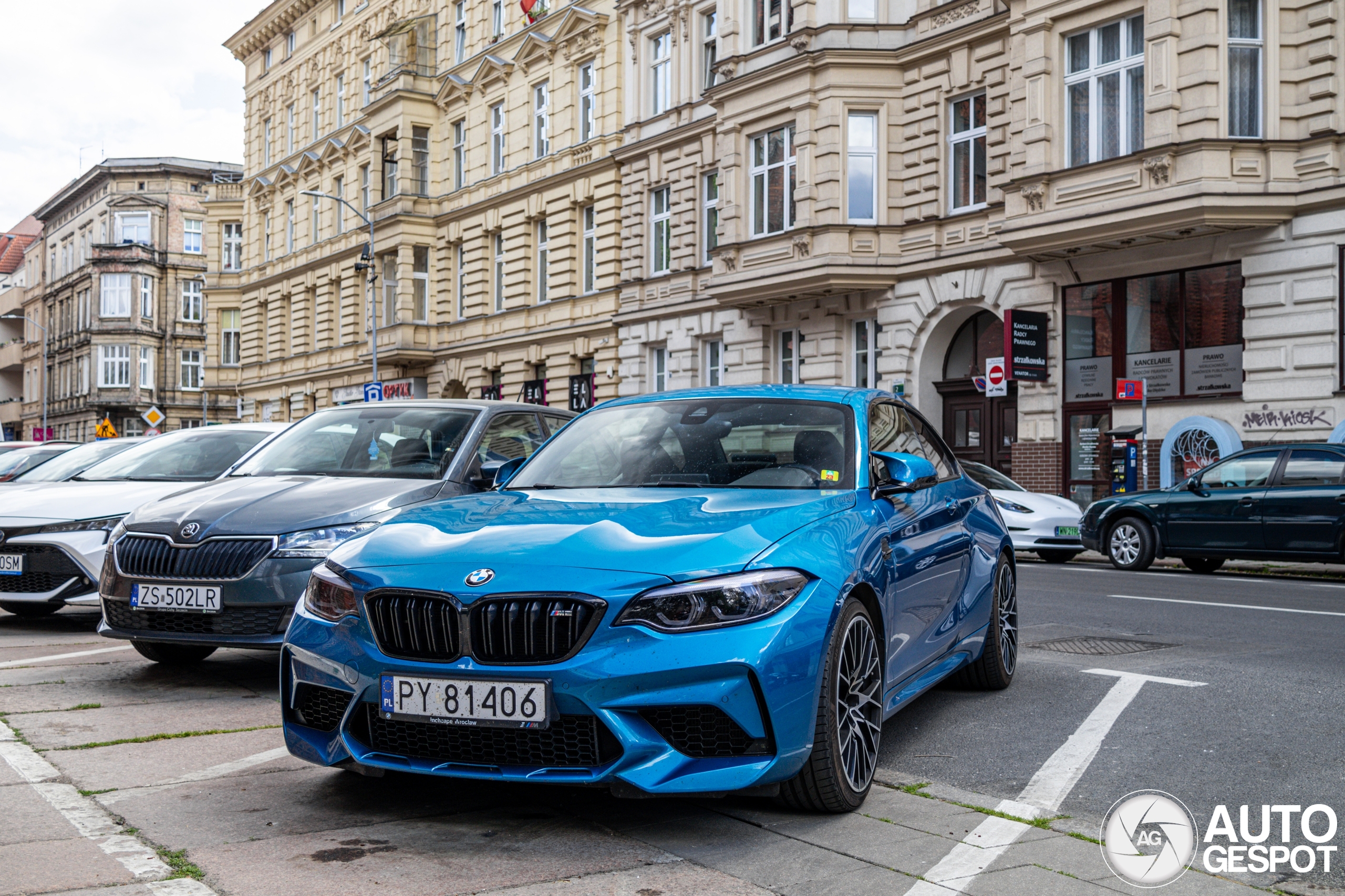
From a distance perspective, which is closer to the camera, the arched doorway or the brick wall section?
the brick wall section

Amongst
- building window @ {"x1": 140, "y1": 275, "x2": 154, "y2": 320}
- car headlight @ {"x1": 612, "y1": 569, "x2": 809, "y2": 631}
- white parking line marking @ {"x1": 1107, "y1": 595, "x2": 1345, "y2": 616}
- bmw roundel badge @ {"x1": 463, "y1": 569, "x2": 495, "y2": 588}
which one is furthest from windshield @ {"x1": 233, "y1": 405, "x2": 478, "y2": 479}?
building window @ {"x1": 140, "y1": 275, "x2": 154, "y2": 320}

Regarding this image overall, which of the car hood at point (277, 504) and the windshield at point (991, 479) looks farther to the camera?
the windshield at point (991, 479)

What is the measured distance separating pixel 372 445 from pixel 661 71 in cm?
2488

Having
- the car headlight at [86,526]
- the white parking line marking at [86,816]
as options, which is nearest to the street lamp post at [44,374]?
the car headlight at [86,526]

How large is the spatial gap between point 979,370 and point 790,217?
4.72 m

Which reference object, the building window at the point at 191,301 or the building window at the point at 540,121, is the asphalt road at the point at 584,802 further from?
the building window at the point at 191,301

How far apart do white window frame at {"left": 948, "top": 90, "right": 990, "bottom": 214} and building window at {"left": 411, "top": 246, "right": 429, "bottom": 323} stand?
66.0 feet

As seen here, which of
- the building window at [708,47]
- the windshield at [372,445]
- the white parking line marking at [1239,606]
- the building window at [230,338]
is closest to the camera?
the windshield at [372,445]

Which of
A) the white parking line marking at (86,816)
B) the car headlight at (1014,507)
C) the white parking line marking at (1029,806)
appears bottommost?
the white parking line marking at (1029,806)

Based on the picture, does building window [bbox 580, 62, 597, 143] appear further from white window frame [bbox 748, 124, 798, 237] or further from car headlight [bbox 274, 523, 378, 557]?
car headlight [bbox 274, 523, 378, 557]

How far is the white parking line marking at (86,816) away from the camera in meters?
3.65

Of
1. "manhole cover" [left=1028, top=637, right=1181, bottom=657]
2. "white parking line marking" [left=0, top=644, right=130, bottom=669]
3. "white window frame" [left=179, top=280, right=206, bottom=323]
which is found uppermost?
"white window frame" [left=179, top=280, right=206, bottom=323]

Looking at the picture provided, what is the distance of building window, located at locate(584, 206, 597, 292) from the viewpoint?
109 ft

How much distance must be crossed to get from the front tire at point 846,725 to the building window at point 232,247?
57.5m
